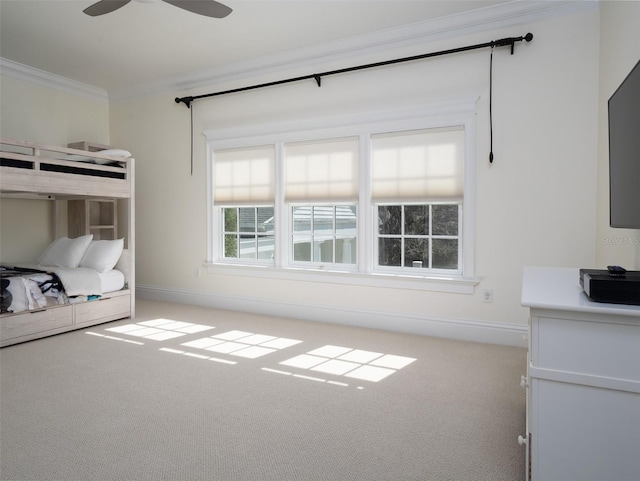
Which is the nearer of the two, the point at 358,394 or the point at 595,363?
the point at 595,363

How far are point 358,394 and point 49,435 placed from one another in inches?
62.5

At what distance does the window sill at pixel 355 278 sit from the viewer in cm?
358

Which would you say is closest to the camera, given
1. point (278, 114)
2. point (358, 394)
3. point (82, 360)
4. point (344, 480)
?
point (344, 480)

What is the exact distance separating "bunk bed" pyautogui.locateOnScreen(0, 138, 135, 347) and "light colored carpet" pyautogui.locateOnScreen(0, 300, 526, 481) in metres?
0.22

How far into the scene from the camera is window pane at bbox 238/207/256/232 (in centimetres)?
472

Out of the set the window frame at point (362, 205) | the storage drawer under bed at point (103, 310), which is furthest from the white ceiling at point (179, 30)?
the storage drawer under bed at point (103, 310)

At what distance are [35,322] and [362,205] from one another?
9.84 feet

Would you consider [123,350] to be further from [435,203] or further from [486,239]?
[486,239]

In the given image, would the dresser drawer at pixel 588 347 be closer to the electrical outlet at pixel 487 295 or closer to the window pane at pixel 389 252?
the electrical outlet at pixel 487 295

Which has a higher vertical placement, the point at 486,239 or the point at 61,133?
the point at 61,133

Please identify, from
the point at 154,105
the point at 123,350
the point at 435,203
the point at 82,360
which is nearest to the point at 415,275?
the point at 435,203

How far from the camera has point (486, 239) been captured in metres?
3.47

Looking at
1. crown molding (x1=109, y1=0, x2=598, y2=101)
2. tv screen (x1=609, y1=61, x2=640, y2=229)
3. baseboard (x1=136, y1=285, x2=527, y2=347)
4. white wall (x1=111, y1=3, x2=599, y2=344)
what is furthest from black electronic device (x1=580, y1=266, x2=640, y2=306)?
crown molding (x1=109, y1=0, x2=598, y2=101)

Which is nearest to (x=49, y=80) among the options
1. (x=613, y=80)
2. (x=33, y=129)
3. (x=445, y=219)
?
(x=33, y=129)
